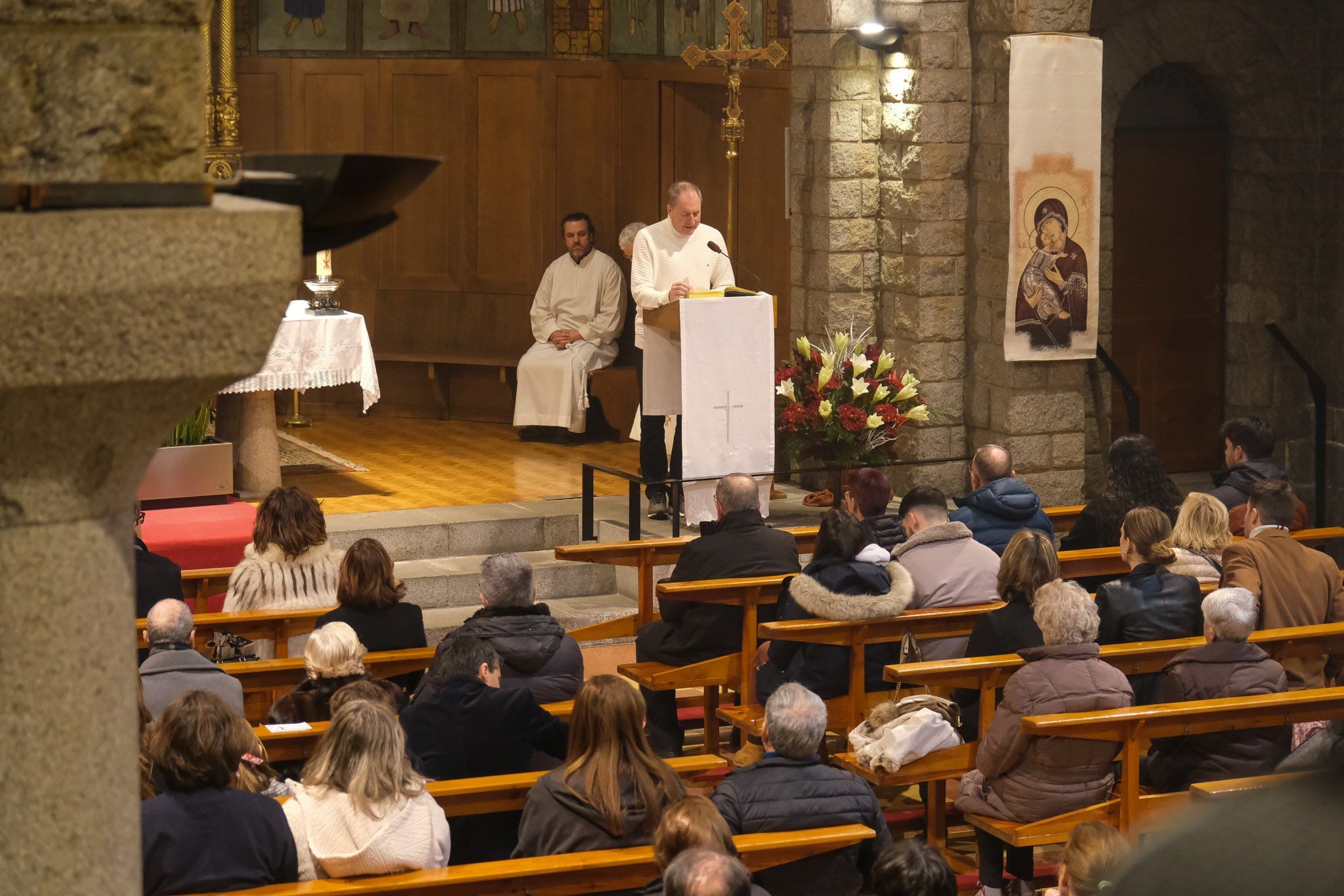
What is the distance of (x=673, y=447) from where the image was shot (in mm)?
9195

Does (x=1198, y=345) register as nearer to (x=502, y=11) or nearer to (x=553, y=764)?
(x=502, y=11)

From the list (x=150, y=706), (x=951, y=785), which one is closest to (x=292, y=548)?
(x=150, y=706)

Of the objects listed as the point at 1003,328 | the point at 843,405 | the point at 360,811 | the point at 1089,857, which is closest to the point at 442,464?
the point at 843,405

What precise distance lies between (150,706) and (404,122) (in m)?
8.25

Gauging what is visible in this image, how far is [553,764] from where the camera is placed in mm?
5160

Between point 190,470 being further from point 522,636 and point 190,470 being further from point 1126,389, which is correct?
point 1126,389

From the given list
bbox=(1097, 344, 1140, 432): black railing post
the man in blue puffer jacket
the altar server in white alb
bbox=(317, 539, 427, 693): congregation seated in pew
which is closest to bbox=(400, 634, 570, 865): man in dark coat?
bbox=(317, 539, 427, 693): congregation seated in pew

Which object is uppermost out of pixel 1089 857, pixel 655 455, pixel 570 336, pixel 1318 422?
pixel 570 336

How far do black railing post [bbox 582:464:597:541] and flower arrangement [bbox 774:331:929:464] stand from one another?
113 centimetres

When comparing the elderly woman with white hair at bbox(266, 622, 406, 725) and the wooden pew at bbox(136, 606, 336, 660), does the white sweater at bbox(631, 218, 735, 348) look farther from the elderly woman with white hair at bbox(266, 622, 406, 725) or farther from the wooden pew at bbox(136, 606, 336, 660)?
the elderly woman with white hair at bbox(266, 622, 406, 725)

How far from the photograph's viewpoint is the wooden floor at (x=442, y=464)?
32.0ft

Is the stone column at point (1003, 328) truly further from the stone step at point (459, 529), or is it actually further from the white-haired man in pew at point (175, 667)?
the white-haired man in pew at point (175, 667)

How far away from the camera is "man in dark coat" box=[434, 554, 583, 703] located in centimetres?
546

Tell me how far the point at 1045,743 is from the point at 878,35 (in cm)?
562
